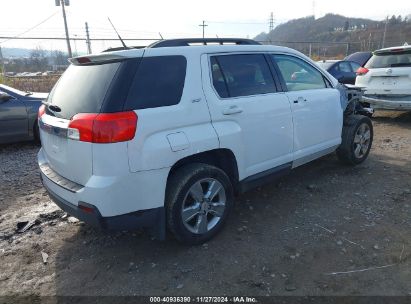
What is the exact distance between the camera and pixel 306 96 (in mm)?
4312

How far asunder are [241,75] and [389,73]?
17.9 feet

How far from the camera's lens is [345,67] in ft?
41.6

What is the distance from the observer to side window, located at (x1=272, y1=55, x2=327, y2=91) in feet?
13.7

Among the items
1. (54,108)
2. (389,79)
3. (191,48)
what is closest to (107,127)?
(54,108)

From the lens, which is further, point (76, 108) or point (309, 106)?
point (309, 106)

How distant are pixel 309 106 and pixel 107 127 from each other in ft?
→ 8.52

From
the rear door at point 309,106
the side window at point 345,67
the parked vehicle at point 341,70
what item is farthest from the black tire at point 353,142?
the side window at point 345,67

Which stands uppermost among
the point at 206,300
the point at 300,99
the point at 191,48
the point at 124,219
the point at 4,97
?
the point at 191,48

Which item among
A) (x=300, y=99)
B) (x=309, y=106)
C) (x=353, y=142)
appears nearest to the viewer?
(x=300, y=99)

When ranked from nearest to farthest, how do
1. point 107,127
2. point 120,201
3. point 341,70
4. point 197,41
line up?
point 107,127, point 120,201, point 197,41, point 341,70

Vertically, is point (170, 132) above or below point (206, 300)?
above

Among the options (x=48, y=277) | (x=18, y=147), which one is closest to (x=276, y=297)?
(x=48, y=277)

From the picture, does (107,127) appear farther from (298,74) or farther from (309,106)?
(298,74)

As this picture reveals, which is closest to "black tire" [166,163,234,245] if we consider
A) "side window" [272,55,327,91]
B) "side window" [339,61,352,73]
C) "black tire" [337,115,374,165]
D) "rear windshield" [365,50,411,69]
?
"side window" [272,55,327,91]
